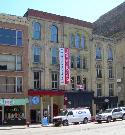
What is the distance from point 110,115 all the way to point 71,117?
517cm

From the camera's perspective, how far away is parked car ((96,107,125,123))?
47469 millimetres

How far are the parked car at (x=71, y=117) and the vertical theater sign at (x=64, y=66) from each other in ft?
21.1

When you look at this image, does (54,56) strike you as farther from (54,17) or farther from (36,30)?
(54,17)

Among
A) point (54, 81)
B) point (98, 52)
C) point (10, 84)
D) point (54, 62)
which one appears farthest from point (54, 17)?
point (10, 84)

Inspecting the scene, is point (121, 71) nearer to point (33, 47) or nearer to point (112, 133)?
point (33, 47)

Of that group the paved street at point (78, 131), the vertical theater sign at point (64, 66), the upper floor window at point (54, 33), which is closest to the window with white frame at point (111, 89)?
the vertical theater sign at point (64, 66)

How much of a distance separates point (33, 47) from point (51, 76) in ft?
15.9

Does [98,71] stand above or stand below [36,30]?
below

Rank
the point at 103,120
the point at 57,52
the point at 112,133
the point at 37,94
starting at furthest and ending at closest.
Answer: the point at 57,52 < the point at 37,94 < the point at 103,120 < the point at 112,133

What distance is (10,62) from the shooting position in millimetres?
49688

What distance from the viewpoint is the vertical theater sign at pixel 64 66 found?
5339 centimetres

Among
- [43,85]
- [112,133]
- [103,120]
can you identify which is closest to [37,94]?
[43,85]

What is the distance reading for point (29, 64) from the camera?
5141 centimetres

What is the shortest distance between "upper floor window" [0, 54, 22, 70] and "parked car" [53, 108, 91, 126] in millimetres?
8628
